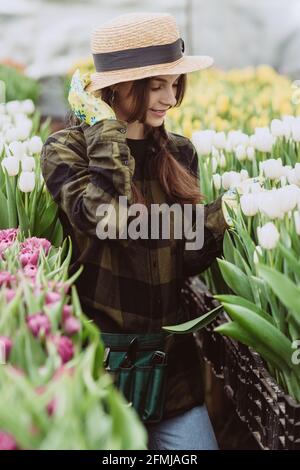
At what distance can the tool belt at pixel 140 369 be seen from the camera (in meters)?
1.97

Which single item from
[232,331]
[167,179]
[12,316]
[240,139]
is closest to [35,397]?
[12,316]

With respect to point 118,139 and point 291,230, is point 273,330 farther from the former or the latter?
point 118,139

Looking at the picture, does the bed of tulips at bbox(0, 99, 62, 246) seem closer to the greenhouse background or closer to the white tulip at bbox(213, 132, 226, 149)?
the greenhouse background

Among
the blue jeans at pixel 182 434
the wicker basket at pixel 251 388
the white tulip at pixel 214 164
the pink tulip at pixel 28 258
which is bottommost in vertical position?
the blue jeans at pixel 182 434

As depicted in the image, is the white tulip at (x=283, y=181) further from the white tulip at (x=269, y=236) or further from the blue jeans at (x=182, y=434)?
the blue jeans at (x=182, y=434)

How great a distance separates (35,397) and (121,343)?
97 centimetres

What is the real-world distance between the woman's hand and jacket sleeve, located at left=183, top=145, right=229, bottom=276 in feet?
1.38

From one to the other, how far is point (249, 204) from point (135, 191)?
34 cm

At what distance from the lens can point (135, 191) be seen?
2.01 metres

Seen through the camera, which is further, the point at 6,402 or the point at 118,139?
the point at 118,139

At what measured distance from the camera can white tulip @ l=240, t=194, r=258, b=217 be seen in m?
1.82

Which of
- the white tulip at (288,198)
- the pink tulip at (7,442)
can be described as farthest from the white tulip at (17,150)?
the pink tulip at (7,442)

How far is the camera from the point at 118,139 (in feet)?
6.18

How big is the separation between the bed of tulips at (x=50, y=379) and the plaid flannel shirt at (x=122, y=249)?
443mm
